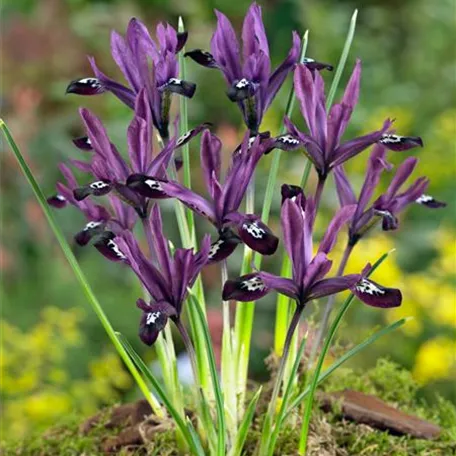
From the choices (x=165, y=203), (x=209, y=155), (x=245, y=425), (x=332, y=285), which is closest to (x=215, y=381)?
(x=245, y=425)

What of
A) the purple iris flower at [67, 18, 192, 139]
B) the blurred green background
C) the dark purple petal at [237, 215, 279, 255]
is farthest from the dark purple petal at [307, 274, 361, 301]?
the blurred green background

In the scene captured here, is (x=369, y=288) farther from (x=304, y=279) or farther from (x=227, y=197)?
(x=227, y=197)

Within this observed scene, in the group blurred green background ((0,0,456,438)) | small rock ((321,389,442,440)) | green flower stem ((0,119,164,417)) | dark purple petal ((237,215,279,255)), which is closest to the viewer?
dark purple petal ((237,215,279,255))

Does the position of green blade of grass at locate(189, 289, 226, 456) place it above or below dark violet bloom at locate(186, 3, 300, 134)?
below

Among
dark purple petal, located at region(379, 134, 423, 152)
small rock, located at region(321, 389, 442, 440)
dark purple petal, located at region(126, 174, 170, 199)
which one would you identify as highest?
dark purple petal, located at region(379, 134, 423, 152)

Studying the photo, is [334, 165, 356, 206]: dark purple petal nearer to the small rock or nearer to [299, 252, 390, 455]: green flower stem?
[299, 252, 390, 455]: green flower stem

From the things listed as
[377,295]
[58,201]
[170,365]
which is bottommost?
[170,365]

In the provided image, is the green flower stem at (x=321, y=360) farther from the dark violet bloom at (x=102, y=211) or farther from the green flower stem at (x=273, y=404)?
the dark violet bloom at (x=102, y=211)
